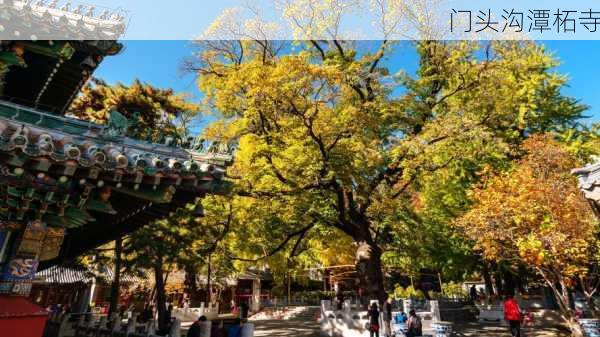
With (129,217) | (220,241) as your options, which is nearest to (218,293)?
(220,241)

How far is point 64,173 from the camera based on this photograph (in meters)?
4.07

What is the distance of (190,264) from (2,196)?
1004 cm

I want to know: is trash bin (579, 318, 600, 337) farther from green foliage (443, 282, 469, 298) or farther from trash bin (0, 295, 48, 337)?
green foliage (443, 282, 469, 298)

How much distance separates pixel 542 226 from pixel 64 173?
1244 cm

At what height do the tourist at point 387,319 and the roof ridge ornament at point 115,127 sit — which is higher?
the roof ridge ornament at point 115,127

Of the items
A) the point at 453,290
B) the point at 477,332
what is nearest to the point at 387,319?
the point at 477,332

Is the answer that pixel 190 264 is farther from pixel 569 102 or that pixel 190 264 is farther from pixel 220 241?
pixel 569 102

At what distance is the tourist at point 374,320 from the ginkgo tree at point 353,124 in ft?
5.50

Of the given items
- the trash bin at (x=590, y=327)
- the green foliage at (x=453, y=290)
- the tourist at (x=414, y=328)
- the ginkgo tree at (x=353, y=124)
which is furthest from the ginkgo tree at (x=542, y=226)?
the green foliage at (x=453, y=290)

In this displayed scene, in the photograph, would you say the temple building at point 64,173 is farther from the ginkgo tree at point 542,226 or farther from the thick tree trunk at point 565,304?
the thick tree trunk at point 565,304

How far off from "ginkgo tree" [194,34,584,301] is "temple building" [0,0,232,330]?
22.9 ft

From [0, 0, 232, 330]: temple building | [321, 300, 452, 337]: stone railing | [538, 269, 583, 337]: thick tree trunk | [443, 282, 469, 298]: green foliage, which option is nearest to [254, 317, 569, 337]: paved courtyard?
[321, 300, 452, 337]: stone railing

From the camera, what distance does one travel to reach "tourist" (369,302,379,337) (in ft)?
43.2

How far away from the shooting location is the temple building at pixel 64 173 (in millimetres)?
4027
